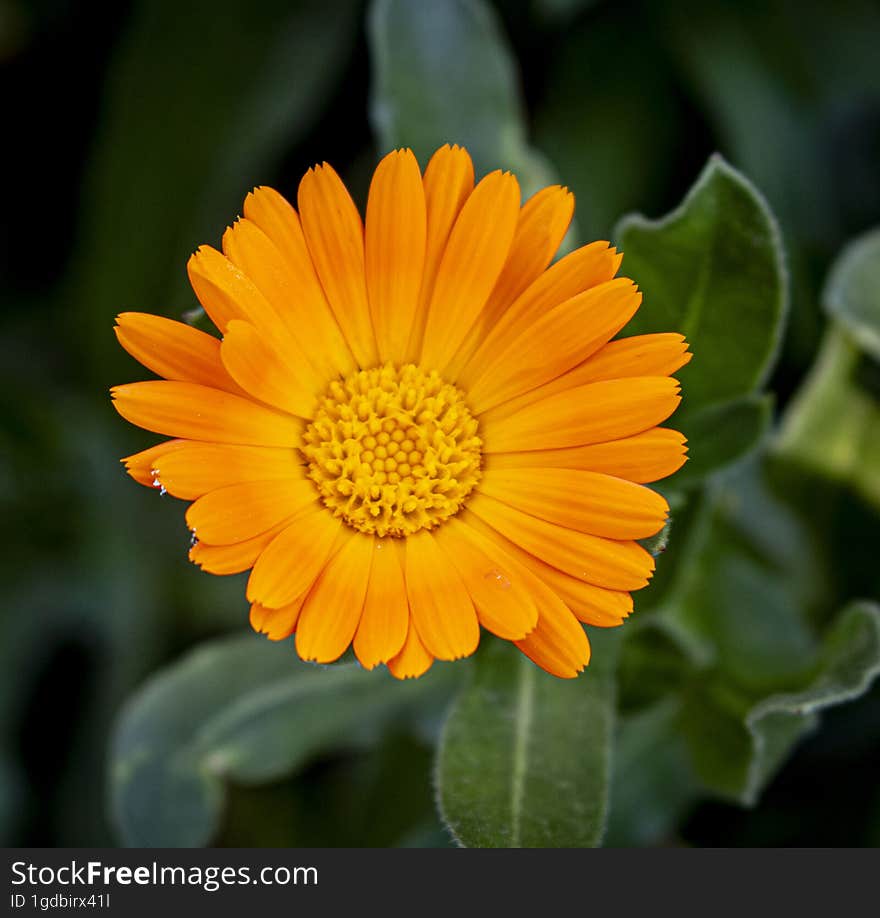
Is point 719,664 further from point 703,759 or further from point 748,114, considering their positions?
point 748,114

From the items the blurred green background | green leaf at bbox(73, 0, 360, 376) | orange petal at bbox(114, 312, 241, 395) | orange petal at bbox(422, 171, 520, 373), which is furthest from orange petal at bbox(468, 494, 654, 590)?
green leaf at bbox(73, 0, 360, 376)

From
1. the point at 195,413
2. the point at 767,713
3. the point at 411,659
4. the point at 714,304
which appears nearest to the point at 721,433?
the point at 714,304

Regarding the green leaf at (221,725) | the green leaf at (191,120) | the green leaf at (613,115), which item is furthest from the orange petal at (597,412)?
the green leaf at (191,120)

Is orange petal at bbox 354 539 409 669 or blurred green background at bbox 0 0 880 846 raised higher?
blurred green background at bbox 0 0 880 846

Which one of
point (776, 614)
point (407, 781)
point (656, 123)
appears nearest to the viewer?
point (776, 614)

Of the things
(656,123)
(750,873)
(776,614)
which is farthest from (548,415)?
(656,123)

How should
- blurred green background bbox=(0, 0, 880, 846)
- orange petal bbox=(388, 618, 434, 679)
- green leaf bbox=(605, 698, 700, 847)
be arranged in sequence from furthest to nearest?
blurred green background bbox=(0, 0, 880, 846) < green leaf bbox=(605, 698, 700, 847) < orange petal bbox=(388, 618, 434, 679)

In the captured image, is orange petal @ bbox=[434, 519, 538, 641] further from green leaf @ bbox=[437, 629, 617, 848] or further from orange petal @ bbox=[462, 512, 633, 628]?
green leaf @ bbox=[437, 629, 617, 848]
